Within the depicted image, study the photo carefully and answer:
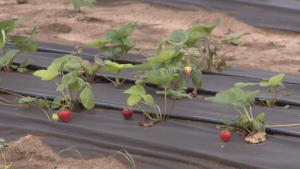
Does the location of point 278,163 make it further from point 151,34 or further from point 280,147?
point 151,34

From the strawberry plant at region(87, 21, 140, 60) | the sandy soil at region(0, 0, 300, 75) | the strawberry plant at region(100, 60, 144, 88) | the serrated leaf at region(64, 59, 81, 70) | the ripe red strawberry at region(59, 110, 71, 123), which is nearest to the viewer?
the ripe red strawberry at region(59, 110, 71, 123)

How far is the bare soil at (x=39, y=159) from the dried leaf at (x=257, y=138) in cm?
76

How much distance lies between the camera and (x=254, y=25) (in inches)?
233

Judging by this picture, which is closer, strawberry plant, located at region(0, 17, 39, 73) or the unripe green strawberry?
the unripe green strawberry

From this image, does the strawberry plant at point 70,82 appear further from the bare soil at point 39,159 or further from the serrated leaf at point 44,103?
the bare soil at point 39,159

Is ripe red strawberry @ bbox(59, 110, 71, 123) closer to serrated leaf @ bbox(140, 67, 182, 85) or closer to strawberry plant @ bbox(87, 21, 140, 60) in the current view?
serrated leaf @ bbox(140, 67, 182, 85)

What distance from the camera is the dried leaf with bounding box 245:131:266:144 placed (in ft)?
8.30

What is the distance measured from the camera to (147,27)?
5930mm

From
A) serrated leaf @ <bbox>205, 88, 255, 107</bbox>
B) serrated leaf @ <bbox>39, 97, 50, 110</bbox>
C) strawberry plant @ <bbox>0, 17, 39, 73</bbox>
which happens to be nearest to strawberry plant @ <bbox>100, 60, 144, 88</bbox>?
serrated leaf @ <bbox>39, 97, 50, 110</bbox>

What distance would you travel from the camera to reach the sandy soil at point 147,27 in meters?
4.60

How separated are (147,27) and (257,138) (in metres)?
3.63

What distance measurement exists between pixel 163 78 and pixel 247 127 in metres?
0.61

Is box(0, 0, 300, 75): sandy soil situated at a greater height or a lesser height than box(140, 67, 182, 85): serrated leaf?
lesser

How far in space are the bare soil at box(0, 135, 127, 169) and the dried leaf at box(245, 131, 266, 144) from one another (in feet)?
2.50
